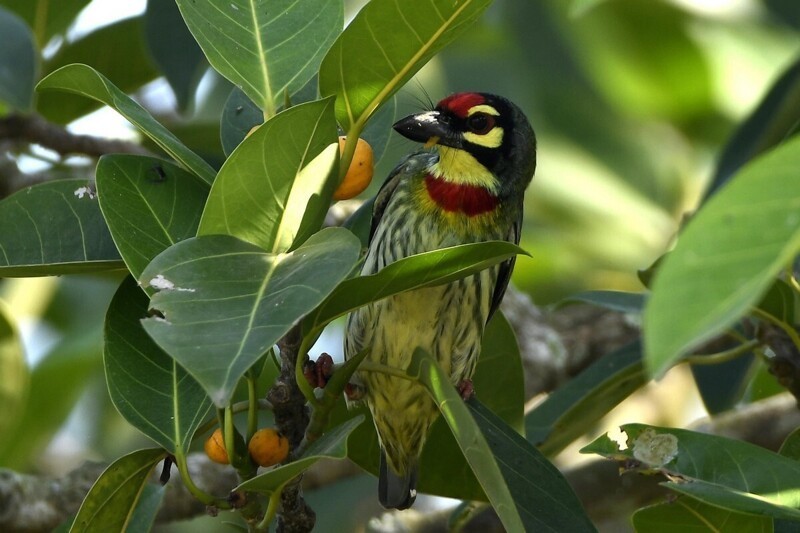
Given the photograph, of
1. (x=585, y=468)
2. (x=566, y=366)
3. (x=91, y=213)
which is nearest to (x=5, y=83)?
(x=91, y=213)

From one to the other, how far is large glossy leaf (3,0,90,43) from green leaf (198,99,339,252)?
6.33 ft

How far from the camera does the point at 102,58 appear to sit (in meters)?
3.60

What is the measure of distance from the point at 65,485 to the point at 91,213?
3.87ft

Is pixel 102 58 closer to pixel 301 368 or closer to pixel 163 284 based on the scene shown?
pixel 301 368

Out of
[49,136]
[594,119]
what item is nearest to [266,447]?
[49,136]

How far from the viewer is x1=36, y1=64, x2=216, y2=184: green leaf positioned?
1.97m

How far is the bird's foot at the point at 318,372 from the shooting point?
2430mm

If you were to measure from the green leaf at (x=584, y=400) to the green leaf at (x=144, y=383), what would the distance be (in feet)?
3.84

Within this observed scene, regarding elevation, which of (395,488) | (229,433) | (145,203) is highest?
(145,203)

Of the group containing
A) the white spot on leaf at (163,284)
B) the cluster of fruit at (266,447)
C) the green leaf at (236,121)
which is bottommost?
the cluster of fruit at (266,447)

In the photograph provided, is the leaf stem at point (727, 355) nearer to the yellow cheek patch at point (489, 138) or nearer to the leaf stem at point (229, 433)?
the yellow cheek patch at point (489, 138)

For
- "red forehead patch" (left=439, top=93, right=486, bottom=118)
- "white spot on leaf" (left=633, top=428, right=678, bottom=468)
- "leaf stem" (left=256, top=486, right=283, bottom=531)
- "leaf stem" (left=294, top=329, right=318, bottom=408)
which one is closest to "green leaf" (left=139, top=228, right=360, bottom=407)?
"leaf stem" (left=294, top=329, right=318, bottom=408)

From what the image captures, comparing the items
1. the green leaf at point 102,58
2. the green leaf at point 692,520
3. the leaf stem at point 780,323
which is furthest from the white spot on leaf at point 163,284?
the green leaf at point 102,58

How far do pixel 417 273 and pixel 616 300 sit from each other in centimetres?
127
